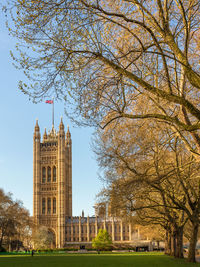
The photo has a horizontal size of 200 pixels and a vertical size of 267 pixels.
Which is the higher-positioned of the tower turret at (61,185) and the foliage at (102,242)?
the tower turret at (61,185)

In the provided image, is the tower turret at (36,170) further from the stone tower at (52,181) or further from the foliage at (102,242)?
the foliage at (102,242)

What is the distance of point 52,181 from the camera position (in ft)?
459

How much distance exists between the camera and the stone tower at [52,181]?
13312cm

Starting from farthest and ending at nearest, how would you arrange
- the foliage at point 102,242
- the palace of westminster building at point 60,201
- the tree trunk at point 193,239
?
the palace of westminster building at point 60,201, the foliage at point 102,242, the tree trunk at point 193,239

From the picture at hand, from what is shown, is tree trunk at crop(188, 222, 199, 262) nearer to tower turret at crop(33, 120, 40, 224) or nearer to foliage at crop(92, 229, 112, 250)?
foliage at crop(92, 229, 112, 250)

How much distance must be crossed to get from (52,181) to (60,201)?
8.40 m

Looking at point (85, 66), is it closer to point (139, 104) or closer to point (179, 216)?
point (139, 104)

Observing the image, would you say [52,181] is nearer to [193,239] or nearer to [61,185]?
[61,185]

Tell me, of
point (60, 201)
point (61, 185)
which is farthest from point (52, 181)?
point (60, 201)

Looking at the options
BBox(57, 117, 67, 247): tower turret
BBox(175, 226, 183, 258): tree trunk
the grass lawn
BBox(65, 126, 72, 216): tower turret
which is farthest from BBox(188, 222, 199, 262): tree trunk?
BBox(65, 126, 72, 216): tower turret

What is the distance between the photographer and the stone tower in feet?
437

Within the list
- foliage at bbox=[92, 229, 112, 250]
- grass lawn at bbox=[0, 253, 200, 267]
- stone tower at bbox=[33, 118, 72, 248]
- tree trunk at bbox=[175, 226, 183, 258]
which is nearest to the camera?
grass lawn at bbox=[0, 253, 200, 267]

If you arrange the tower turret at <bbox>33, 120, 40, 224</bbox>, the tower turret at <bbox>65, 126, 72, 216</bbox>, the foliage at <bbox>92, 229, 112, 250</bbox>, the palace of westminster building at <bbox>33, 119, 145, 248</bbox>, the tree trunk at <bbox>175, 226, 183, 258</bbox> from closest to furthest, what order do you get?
the tree trunk at <bbox>175, 226, 183, 258</bbox> < the foliage at <bbox>92, 229, 112, 250</bbox> < the palace of westminster building at <bbox>33, 119, 145, 248</bbox> < the tower turret at <bbox>33, 120, 40, 224</bbox> < the tower turret at <bbox>65, 126, 72, 216</bbox>

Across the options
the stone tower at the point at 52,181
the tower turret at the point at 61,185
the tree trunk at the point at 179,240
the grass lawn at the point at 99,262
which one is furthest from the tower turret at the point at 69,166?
the tree trunk at the point at 179,240
